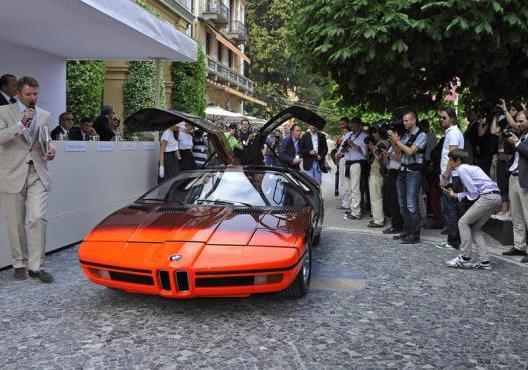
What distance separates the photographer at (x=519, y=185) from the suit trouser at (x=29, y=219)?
524cm

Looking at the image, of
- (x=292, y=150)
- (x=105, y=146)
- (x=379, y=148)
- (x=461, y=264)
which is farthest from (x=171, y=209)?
(x=292, y=150)

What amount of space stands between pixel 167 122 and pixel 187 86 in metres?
14.7

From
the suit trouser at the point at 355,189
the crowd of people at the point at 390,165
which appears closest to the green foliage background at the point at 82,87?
the crowd of people at the point at 390,165

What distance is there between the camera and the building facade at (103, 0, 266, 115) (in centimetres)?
1712

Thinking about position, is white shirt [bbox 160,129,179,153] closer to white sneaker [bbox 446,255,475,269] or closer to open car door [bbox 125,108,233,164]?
open car door [bbox 125,108,233,164]

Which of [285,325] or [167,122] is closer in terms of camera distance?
[285,325]

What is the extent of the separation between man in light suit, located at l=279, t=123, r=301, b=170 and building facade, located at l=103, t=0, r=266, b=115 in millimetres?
8433

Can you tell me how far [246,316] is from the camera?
406cm

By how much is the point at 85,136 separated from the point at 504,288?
616 cm

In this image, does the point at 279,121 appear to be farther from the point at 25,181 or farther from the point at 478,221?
the point at 25,181

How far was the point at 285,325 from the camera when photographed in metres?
3.88

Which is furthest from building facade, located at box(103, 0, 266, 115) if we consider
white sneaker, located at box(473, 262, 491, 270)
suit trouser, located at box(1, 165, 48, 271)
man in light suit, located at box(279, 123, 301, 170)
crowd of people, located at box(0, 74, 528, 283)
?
white sneaker, located at box(473, 262, 491, 270)

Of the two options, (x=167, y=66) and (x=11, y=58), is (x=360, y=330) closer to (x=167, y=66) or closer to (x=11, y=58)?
(x=11, y=58)

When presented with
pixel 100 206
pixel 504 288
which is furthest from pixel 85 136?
pixel 504 288
